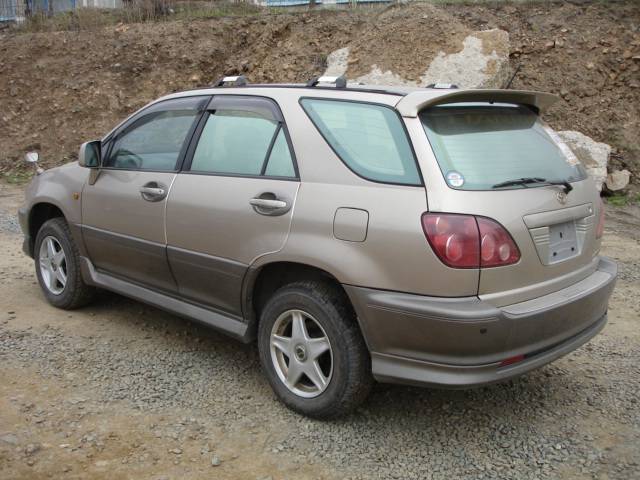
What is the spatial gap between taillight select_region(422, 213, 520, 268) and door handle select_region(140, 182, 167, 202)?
74.5 inches

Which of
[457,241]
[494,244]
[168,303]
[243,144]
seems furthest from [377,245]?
[168,303]

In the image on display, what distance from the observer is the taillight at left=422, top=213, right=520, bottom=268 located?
2.96 meters

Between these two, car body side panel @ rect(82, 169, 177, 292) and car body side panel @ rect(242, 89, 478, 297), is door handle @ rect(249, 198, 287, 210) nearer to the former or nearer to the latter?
car body side panel @ rect(242, 89, 478, 297)

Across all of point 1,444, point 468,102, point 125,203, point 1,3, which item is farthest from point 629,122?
point 1,3

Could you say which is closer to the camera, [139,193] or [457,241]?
[457,241]

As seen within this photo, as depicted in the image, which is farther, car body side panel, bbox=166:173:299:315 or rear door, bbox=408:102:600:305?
car body side panel, bbox=166:173:299:315

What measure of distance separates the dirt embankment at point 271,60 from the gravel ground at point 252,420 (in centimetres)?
692

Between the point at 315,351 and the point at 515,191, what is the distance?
1.29 metres

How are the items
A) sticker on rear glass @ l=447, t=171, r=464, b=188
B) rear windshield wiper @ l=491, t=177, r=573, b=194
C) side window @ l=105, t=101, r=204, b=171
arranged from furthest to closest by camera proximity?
side window @ l=105, t=101, r=204, b=171 < rear windshield wiper @ l=491, t=177, r=573, b=194 < sticker on rear glass @ l=447, t=171, r=464, b=188

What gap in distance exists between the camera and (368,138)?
341cm

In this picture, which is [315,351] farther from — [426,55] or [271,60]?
[271,60]

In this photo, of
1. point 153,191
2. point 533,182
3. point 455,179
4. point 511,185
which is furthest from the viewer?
point 153,191

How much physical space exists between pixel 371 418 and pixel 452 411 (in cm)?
47

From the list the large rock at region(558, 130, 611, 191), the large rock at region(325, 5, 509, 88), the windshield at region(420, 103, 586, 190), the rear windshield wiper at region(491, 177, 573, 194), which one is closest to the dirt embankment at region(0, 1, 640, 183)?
the large rock at region(325, 5, 509, 88)
